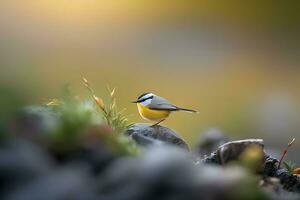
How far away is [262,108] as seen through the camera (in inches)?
366

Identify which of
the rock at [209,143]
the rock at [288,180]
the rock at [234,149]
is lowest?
the rock at [288,180]

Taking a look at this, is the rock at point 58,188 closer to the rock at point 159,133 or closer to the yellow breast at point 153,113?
the rock at point 159,133

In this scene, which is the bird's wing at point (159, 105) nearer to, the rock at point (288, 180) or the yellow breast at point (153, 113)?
the yellow breast at point (153, 113)

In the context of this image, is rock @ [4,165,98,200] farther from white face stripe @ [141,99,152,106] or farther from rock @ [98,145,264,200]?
white face stripe @ [141,99,152,106]

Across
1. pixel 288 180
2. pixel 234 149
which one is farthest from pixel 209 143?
pixel 234 149

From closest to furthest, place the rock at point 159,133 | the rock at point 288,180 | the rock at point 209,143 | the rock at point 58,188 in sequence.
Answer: the rock at point 58,188, the rock at point 288,180, the rock at point 159,133, the rock at point 209,143

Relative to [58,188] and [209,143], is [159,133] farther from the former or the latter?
[209,143]

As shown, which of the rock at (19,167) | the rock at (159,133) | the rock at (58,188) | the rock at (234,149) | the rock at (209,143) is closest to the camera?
the rock at (58,188)

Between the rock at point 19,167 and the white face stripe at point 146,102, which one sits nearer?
the rock at point 19,167

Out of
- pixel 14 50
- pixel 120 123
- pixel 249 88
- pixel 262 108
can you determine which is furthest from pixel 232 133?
pixel 120 123

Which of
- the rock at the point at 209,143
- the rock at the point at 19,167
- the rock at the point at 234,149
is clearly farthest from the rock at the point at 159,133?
the rock at the point at 209,143

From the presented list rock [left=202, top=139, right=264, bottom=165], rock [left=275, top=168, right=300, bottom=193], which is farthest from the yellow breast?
rock [left=275, top=168, right=300, bottom=193]

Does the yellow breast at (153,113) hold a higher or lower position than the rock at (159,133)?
higher

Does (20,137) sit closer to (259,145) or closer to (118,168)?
(118,168)
